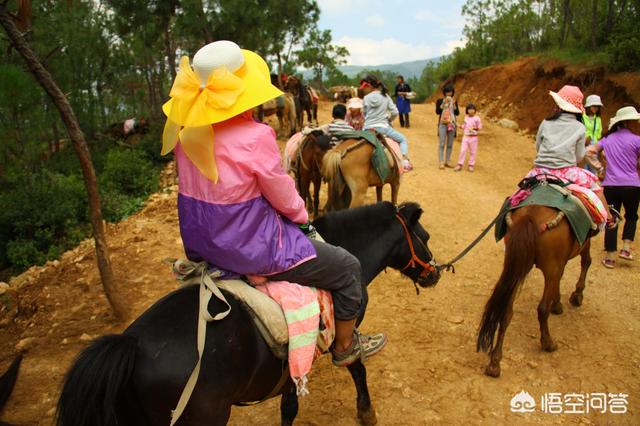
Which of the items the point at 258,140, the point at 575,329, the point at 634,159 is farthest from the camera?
the point at 634,159

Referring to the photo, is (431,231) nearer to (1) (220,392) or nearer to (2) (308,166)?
(2) (308,166)

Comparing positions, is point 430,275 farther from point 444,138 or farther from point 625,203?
point 444,138

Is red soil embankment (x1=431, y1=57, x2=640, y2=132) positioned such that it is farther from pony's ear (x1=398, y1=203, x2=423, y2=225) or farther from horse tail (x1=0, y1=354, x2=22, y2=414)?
horse tail (x1=0, y1=354, x2=22, y2=414)

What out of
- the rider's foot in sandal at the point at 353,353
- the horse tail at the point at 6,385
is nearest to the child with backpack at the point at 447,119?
the rider's foot in sandal at the point at 353,353

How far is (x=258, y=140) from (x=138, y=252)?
515 centimetres

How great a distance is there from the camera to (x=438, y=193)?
9430mm

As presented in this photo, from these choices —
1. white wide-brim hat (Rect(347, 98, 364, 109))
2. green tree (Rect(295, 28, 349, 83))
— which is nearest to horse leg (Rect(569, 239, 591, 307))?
white wide-brim hat (Rect(347, 98, 364, 109))

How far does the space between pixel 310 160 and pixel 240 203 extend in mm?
5312

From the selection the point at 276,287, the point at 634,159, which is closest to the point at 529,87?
the point at 634,159

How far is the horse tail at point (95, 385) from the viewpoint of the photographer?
1.83 metres

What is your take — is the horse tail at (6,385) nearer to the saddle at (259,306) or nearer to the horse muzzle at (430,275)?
the saddle at (259,306)

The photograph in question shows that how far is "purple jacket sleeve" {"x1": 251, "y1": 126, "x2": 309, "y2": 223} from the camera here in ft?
6.93

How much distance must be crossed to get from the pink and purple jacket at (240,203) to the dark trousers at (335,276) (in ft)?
0.36

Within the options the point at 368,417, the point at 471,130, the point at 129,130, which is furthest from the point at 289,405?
the point at 129,130
